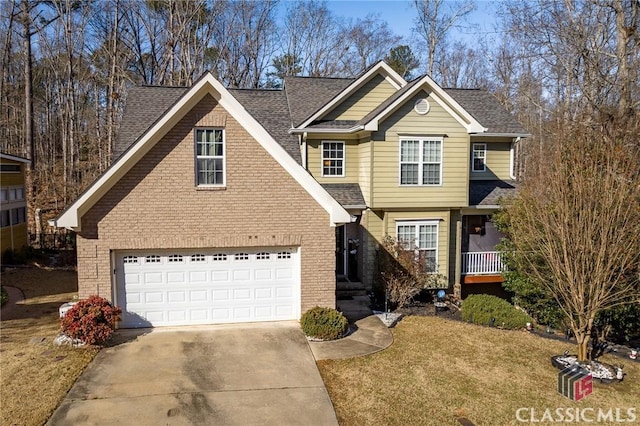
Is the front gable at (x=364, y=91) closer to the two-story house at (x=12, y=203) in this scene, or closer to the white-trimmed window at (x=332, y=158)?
the white-trimmed window at (x=332, y=158)

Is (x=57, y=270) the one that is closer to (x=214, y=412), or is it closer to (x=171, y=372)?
(x=171, y=372)

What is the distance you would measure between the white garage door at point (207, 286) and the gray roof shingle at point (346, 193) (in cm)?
494

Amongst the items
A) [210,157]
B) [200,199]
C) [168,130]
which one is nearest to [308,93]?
[210,157]

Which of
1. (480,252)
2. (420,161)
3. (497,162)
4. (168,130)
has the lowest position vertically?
(480,252)

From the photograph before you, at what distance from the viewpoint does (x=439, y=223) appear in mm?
18750

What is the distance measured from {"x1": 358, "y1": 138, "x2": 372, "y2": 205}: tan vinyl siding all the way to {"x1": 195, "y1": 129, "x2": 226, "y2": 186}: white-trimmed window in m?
6.55

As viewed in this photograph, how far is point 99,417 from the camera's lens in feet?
28.6

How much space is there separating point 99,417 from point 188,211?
583cm

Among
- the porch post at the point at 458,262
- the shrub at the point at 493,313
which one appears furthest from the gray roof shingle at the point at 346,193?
the shrub at the point at 493,313

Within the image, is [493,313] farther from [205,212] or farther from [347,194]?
[205,212]

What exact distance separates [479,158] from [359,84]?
21.1 ft

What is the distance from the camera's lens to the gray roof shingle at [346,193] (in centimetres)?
1838

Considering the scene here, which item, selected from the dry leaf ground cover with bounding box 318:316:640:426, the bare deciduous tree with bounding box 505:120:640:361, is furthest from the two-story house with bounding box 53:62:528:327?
the bare deciduous tree with bounding box 505:120:640:361

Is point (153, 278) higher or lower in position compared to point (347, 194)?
lower
